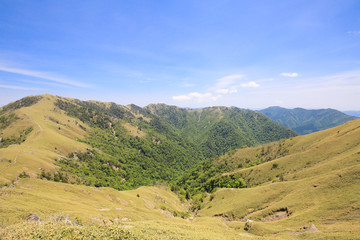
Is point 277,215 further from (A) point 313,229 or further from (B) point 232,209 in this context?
(B) point 232,209

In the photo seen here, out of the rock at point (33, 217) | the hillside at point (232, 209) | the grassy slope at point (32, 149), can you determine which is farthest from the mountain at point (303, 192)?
the grassy slope at point (32, 149)

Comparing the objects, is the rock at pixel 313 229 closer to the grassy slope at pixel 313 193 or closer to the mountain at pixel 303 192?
the grassy slope at pixel 313 193

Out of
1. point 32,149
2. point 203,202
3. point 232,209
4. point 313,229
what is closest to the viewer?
point 313,229

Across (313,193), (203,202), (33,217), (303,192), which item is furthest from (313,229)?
(203,202)

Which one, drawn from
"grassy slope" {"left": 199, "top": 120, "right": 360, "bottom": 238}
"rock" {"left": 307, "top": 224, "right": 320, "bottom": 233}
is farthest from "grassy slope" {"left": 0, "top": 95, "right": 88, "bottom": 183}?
"grassy slope" {"left": 199, "top": 120, "right": 360, "bottom": 238}

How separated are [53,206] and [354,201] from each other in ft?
267

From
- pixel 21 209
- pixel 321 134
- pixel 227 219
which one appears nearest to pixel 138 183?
pixel 227 219

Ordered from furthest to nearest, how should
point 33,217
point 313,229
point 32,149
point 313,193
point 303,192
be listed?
point 32,149 → point 303,192 → point 313,193 → point 313,229 → point 33,217

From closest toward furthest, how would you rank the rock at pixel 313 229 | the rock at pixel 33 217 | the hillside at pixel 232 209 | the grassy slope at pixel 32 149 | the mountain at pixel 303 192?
the hillside at pixel 232 209 < the rock at pixel 33 217 < the rock at pixel 313 229 < the mountain at pixel 303 192 < the grassy slope at pixel 32 149

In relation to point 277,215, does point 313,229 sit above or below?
above

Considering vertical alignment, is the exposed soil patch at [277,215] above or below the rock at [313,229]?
below

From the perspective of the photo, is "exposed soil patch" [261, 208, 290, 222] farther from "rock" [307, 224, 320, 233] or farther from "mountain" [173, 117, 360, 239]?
"rock" [307, 224, 320, 233]

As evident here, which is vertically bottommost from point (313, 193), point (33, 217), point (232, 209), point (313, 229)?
point (232, 209)

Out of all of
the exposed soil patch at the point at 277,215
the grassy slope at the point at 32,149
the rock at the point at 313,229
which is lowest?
the exposed soil patch at the point at 277,215
